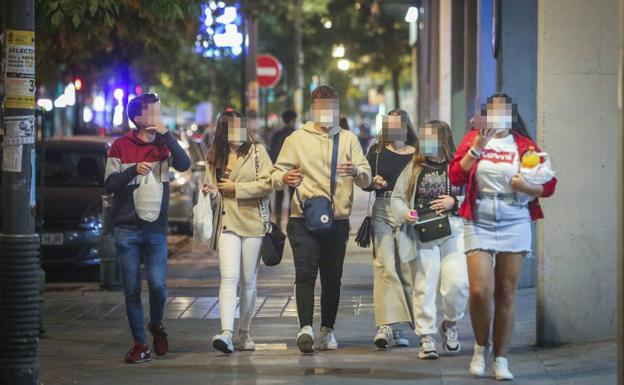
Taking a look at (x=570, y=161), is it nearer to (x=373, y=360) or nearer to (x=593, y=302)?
(x=593, y=302)

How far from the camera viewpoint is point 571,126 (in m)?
9.66

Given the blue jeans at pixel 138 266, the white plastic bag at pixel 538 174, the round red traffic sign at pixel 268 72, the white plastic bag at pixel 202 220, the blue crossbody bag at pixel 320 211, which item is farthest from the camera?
the round red traffic sign at pixel 268 72

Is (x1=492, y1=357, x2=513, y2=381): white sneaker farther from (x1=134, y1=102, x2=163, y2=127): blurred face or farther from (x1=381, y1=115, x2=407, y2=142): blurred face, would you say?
(x1=134, y1=102, x2=163, y2=127): blurred face

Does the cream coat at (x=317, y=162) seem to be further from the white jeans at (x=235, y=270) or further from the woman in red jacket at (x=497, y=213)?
the woman in red jacket at (x=497, y=213)

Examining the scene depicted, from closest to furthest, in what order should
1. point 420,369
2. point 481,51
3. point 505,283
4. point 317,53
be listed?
point 505,283 → point 420,369 → point 481,51 → point 317,53

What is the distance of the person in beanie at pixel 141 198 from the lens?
31.4 feet

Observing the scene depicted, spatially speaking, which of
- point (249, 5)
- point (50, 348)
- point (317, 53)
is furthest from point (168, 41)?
point (317, 53)

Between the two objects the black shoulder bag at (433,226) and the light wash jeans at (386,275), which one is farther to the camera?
the light wash jeans at (386,275)

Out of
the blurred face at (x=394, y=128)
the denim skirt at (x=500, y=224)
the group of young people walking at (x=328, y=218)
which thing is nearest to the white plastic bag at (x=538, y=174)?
the denim skirt at (x=500, y=224)

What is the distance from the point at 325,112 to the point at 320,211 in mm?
747

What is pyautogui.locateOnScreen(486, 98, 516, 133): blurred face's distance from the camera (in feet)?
27.4

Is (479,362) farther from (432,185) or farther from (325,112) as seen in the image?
(325,112)

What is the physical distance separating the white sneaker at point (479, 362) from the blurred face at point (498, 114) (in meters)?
1.46

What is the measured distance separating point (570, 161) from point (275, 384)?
2.81m
